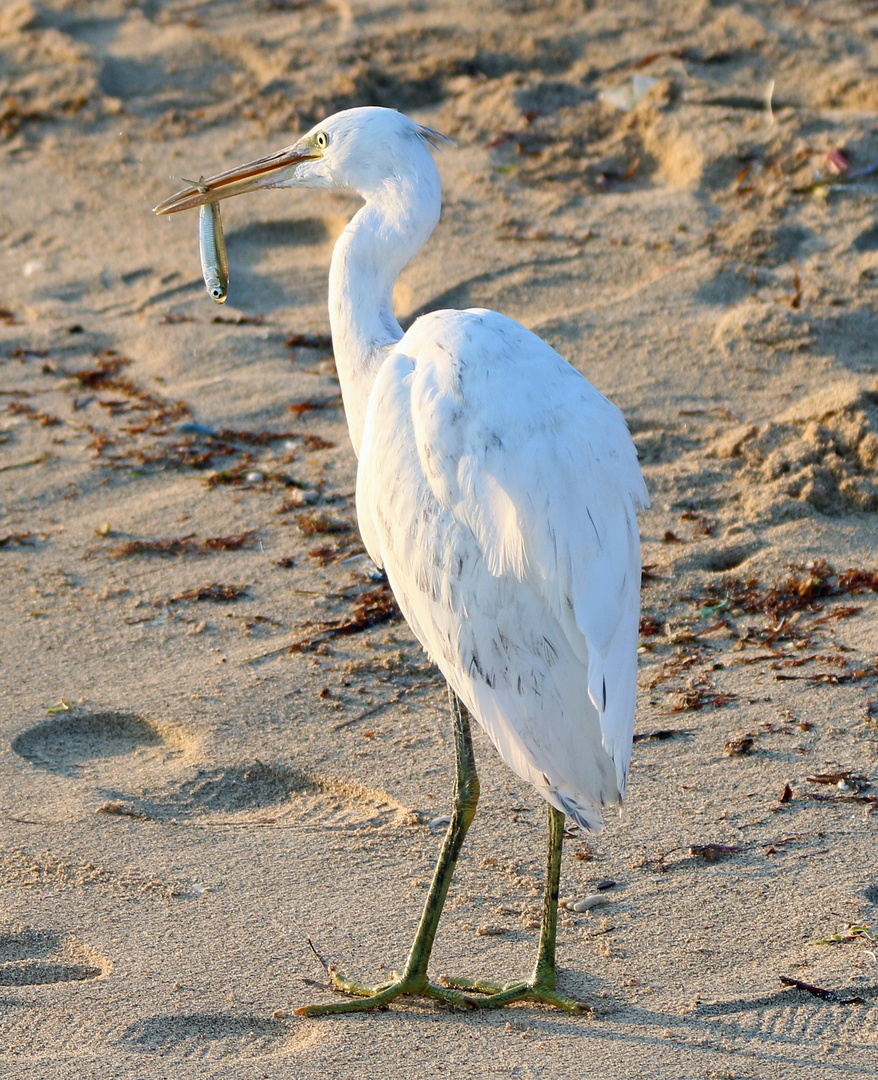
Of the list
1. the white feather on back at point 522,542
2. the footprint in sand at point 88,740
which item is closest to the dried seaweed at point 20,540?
the footprint in sand at point 88,740

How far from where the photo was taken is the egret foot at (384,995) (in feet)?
8.91

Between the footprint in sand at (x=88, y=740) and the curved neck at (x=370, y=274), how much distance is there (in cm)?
101

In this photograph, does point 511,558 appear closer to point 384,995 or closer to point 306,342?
point 384,995

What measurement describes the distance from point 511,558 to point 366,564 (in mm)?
1734

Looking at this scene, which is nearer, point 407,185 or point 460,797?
point 460,797

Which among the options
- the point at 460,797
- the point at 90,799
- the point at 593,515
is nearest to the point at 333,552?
the point at 90,799

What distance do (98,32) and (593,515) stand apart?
665 centimetres

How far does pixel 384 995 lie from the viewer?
9.02 ft

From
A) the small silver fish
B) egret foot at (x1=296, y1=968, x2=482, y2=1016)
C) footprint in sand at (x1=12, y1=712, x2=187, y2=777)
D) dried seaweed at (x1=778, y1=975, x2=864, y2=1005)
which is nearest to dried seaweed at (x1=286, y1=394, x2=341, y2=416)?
the small silver fish

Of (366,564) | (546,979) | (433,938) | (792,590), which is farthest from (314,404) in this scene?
(546,979)

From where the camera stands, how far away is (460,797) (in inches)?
116

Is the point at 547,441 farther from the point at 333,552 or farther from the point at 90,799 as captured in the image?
the point at 333,552

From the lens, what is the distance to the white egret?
2.60 meters

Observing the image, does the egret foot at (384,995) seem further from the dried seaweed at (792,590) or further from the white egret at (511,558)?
the dried seaweed at (792,590)
